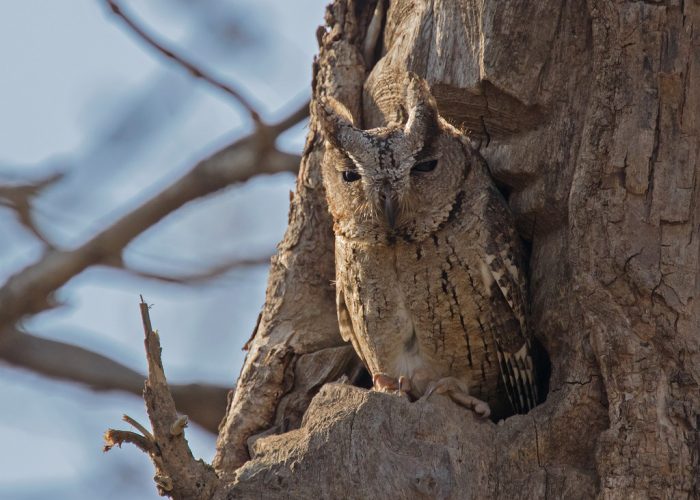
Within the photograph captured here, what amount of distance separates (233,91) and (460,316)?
2.52 meters

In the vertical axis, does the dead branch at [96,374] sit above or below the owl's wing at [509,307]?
above

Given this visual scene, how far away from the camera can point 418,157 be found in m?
3.50

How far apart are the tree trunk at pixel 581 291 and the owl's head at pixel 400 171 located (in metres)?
0.21

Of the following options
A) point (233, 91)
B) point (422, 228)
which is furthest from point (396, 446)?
point (233, 91)

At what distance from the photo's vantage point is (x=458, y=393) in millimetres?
3340

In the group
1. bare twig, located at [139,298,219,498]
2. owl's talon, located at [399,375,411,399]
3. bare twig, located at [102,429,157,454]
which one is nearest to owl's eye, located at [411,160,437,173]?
owl's talon, located at [399,375,411,399]

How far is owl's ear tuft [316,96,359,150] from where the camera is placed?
3.53 metres

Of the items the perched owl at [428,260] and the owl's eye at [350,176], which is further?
the owl's eye at [350,176]

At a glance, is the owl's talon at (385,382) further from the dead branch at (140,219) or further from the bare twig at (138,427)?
the dead branch at (140,219)

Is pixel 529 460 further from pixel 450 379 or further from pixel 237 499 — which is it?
A: pixel 237 499

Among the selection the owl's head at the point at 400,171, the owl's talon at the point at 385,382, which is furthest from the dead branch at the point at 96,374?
the owl's head at the point at 400,171

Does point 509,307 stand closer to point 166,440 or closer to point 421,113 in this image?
point 421,113

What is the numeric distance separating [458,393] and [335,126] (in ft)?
3.49

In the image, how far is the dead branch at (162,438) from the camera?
256cm
